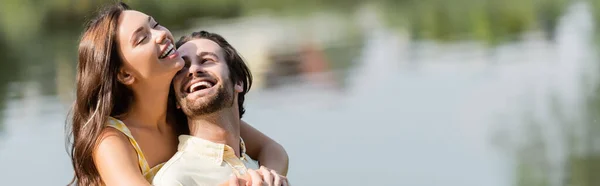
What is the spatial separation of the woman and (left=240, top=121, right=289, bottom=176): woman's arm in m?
0.29

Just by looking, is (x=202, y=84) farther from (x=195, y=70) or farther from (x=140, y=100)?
(x=140, y=100)

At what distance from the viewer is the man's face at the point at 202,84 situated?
2.38m

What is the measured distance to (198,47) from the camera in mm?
2463

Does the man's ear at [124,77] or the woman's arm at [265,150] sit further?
the woman's arm at [265,150]

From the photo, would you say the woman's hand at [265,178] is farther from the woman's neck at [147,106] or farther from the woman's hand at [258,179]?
the woman's neck at [147,106]

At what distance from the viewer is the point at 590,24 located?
10.7 m

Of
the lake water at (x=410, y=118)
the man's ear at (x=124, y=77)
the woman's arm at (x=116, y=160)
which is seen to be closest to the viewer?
the woman's arm at (x=116, y=160)

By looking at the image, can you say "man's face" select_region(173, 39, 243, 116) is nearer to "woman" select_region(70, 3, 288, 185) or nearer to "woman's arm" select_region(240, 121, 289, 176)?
"woman" select_region(70, 3, 288, 185)

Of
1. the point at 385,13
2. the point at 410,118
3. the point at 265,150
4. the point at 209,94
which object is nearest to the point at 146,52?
the point at 209,94

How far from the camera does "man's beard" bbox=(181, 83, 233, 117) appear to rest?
2.38m

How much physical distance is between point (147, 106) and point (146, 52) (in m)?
0.13

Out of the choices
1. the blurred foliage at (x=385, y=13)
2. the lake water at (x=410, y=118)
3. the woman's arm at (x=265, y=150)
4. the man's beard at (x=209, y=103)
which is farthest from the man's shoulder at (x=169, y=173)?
the blurred foliage at (x=385, y=13)

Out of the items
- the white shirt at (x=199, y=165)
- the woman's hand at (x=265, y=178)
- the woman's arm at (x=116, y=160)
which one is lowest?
the woman's hand at (x=265, y=178)

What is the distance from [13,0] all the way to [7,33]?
3353 millimetres
